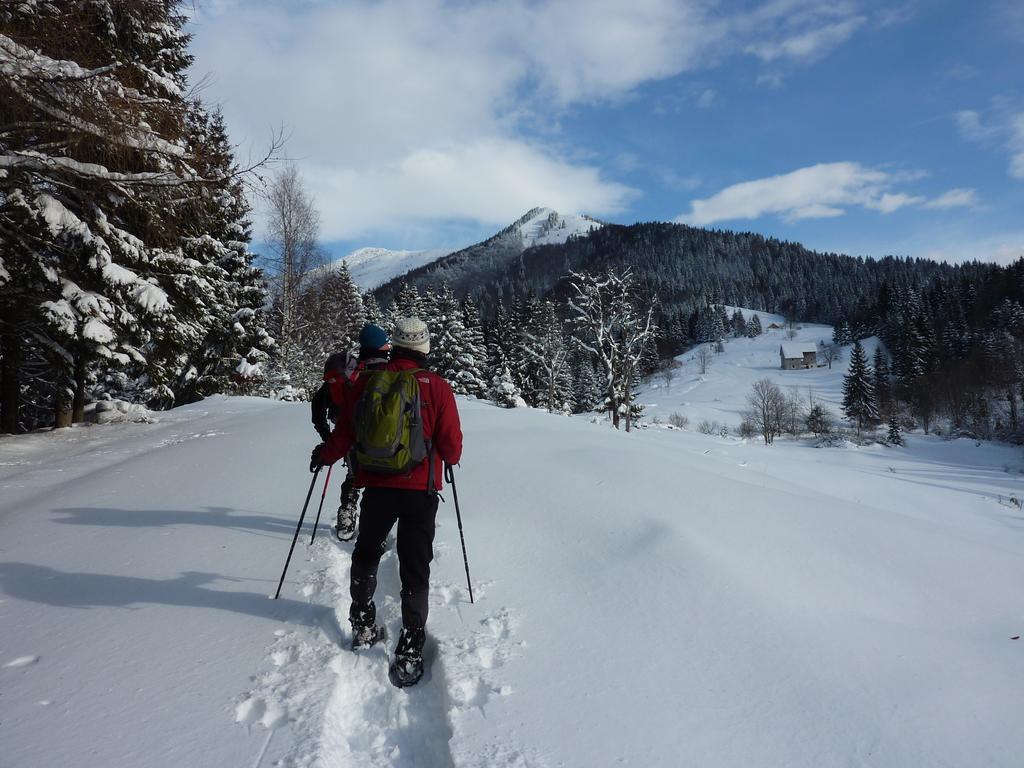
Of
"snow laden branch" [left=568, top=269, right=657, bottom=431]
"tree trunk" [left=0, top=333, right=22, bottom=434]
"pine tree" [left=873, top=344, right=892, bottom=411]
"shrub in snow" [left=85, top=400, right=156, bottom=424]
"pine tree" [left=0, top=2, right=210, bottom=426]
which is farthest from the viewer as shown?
"pine tree" [left=873, top=344, right=892, bottom=411]

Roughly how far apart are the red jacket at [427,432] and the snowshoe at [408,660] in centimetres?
81

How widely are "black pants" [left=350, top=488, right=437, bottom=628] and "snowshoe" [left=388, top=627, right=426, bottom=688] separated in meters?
0.06

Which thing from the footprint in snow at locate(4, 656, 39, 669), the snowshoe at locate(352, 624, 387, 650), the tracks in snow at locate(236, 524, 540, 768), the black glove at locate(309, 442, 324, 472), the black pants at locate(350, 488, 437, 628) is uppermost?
the black glove at locate(309, 442, 324, 472)

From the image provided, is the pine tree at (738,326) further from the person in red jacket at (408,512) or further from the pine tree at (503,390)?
the person in red jacket at (408,512)

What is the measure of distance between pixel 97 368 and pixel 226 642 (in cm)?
1322

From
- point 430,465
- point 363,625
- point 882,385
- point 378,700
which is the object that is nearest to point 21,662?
point 363,625

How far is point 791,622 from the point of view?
3.27 metres

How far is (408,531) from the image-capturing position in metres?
2.87

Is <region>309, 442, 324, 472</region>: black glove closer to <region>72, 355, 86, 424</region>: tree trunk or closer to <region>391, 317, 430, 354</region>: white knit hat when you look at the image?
<region>391, 317, 430, 354</region>: white knit hat

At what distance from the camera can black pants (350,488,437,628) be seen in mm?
2865

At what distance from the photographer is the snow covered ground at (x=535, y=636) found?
231cm

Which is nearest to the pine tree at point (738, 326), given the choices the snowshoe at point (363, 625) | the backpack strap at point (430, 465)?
the backpack strap at point (430, 465)

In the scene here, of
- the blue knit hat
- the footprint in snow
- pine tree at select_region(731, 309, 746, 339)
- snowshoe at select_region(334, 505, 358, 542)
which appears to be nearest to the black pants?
the blue knit hat

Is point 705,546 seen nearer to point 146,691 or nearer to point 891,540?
point 891,540
